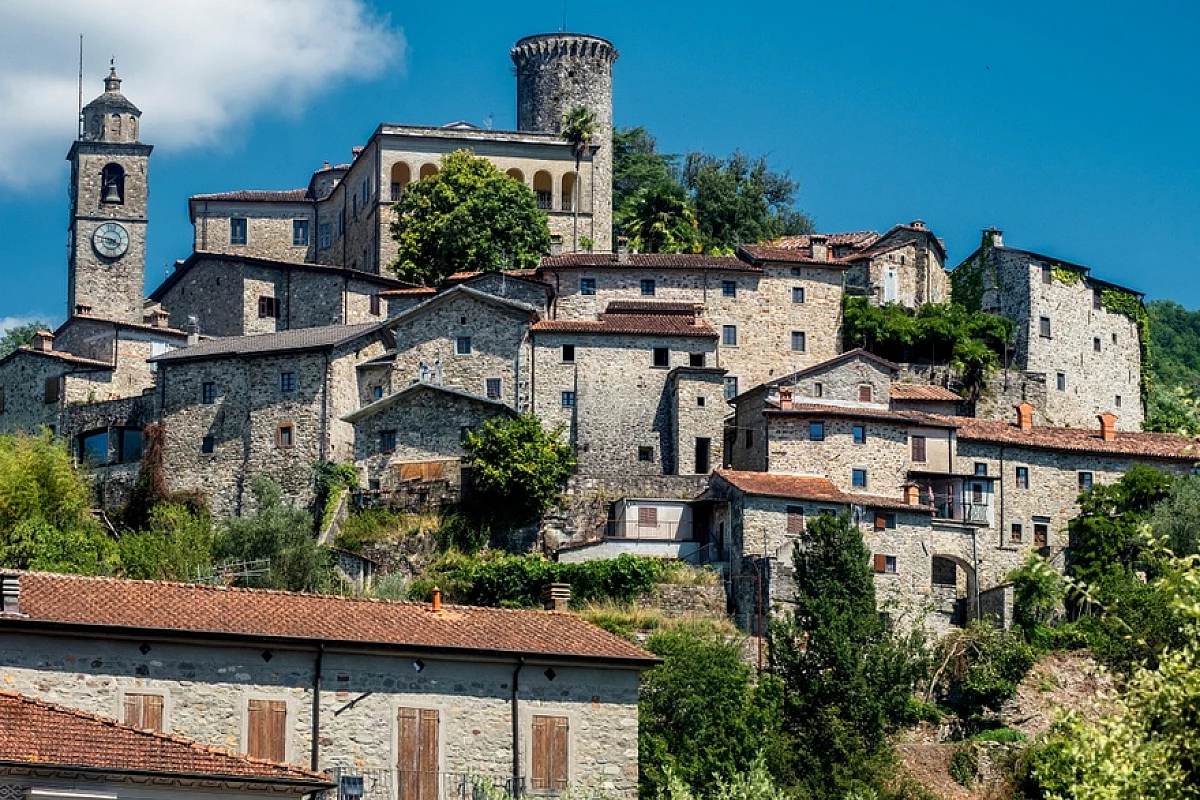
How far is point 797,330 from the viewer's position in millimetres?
74562

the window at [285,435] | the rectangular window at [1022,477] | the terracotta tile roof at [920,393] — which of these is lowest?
the rectangular window at [1022,477]

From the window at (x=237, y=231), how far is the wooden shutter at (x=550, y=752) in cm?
5824

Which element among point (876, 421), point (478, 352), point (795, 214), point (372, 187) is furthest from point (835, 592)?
point (795, 214)

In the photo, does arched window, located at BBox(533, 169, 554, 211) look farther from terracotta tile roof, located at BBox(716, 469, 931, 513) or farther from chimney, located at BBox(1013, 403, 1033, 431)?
terracotta tile roof, located at BBox(716, 469, 931, 513)

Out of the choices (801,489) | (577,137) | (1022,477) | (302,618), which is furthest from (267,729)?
(577,137)

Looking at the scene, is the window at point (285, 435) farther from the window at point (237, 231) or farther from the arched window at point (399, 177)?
the window at point (237, 231)

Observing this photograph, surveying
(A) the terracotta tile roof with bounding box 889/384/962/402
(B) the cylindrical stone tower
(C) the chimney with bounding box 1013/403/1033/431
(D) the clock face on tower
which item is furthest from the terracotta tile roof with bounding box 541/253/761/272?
(D) the clock face on tower

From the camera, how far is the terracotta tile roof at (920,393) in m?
71.6

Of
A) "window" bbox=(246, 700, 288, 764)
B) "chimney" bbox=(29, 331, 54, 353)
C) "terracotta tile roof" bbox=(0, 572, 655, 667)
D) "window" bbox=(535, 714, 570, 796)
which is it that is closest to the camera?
"terracotta tile roof" bbox=(0, 572, 655, 667)

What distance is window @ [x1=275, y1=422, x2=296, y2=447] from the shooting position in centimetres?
6694

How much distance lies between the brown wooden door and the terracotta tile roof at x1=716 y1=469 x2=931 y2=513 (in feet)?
81.6

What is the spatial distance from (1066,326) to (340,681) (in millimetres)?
49942

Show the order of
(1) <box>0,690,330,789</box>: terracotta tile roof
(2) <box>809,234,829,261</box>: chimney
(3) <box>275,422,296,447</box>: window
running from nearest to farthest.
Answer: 1. (1) <box>0,690,330,789</box>: terracotta tile roof
2. (3) <box>275,422,296,447</box>: window
3. (2) <box>809,234,829,261</box>: chimney

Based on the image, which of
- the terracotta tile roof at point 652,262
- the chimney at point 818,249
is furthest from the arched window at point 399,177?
the chimney at point 818,249
